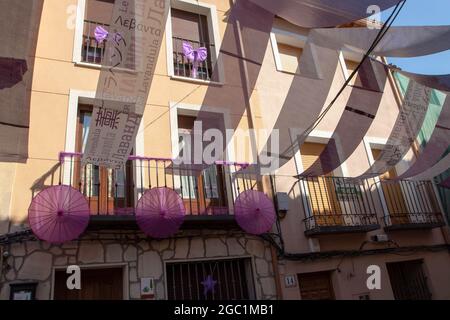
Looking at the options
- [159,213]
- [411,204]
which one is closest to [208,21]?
[159,213]

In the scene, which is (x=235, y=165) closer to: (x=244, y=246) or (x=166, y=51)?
(x=244, y=246)

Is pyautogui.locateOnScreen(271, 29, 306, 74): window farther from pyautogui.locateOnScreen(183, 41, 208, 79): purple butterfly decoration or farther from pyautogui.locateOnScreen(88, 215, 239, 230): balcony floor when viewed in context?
pyautogui.locateOnScreen(88, 215, 239, 230): balcony floor

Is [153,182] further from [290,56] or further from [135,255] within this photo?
[290,56]

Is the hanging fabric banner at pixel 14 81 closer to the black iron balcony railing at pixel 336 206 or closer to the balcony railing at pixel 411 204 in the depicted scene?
the black iron balcony railing at pixel 336 206

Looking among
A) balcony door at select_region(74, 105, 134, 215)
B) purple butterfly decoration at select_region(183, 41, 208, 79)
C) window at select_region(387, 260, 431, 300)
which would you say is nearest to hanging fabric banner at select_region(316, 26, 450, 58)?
purple butterfly decoration at select_region(183, 41, 208, 79)

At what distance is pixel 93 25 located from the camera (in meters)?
7.31

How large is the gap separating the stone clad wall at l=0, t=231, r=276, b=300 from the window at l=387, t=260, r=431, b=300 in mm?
3140

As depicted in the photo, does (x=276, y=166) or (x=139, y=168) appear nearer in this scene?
(x=139, y=168)

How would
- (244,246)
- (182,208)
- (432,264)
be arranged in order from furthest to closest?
(432,264) < (244,246) < (182,208)

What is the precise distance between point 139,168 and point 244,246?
7.09ft

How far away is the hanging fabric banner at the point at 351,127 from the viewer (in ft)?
24.2

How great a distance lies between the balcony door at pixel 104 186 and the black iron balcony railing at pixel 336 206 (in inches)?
126
